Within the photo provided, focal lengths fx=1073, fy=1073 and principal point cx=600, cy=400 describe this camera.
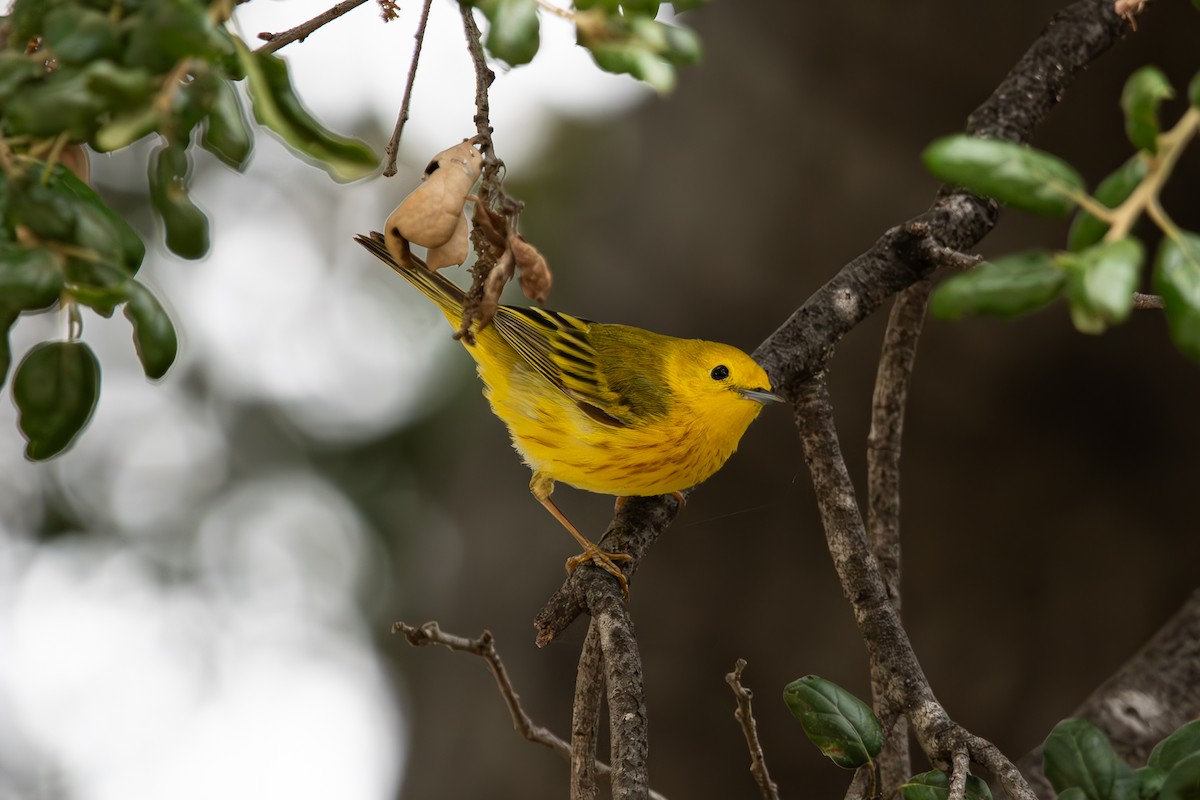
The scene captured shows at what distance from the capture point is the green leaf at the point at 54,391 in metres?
0.98

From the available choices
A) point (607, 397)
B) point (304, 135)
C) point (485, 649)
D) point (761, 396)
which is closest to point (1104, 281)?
point (304, 135)

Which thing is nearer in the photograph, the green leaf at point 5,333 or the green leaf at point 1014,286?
the green leaf at point 1014,286

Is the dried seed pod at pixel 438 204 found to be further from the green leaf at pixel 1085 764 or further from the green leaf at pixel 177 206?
the green leaf at pixel 1085 764

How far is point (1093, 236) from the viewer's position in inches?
32.1

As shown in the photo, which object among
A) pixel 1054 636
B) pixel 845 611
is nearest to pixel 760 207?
pixel 845 611

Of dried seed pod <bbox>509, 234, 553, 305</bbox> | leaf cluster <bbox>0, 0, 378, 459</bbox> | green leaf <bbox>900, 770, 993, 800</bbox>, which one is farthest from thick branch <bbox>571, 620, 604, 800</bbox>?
leaf cluster <bbox>0, 0, 378, 459</bbox>

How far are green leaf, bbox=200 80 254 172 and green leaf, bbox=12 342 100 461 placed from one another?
23 centimetres

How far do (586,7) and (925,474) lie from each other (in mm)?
2640

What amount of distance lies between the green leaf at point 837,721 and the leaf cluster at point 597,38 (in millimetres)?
901

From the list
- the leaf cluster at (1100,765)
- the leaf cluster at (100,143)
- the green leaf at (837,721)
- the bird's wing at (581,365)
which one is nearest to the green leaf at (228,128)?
the leaf cluster at (100,143)

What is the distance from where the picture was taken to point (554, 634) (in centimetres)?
195

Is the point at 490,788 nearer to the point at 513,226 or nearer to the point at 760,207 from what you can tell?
the point at 760,207

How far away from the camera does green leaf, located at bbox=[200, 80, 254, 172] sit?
0.91 meters

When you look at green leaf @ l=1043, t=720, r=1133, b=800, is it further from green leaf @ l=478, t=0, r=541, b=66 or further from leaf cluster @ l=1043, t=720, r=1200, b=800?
green leaf @ l=478, t=0, r=541, b=66
